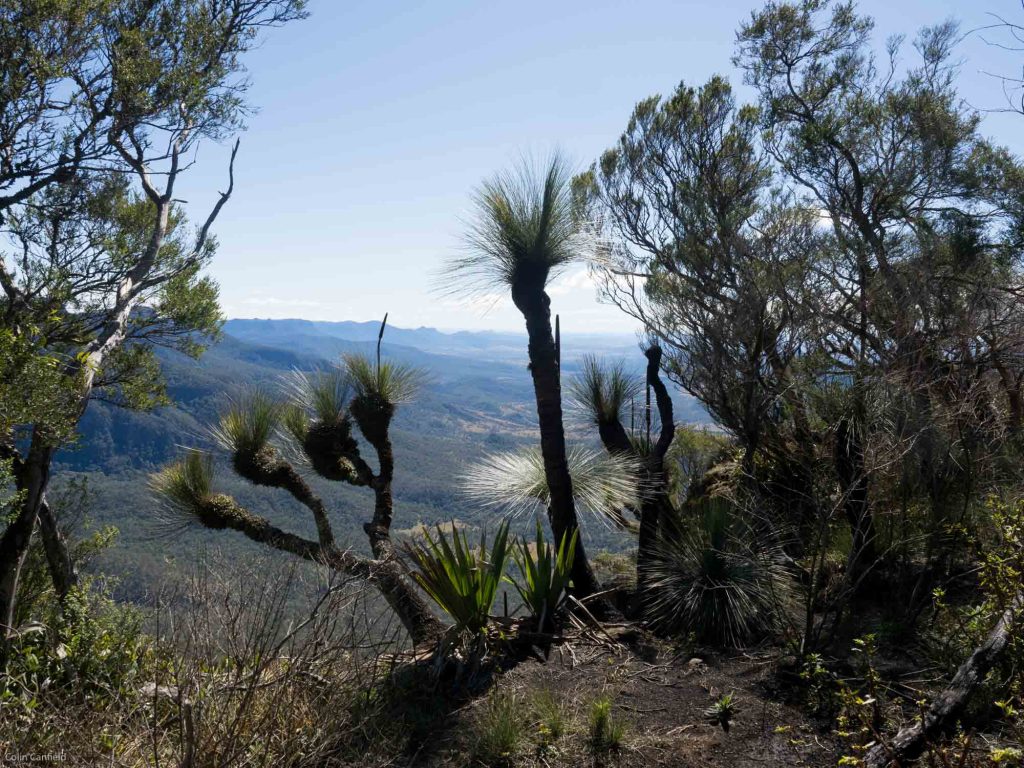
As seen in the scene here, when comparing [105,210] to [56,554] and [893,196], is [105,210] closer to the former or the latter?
[56,554]

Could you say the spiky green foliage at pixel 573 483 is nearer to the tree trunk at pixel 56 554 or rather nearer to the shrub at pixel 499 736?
the shrub at pixel 499 736

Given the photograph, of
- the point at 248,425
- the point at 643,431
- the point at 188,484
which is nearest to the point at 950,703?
the point at 248,425

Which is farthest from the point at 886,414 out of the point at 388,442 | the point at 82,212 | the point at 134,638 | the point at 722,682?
the point at 82,212

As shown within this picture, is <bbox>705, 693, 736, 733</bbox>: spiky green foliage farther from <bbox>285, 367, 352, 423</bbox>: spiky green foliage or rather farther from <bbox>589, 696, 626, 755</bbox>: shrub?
<bbox>285, 367, 352, 423</bbox>: spiky green foliage

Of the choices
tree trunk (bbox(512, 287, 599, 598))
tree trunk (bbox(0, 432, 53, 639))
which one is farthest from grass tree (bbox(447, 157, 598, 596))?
tree trunk (bbox(0, 432, 53, 639))

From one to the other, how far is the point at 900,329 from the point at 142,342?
26.2ft

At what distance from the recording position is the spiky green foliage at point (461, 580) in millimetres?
4945

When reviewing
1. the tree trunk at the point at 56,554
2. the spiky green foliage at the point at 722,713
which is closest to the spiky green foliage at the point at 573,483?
the spiky green foliage at the point at 722,713

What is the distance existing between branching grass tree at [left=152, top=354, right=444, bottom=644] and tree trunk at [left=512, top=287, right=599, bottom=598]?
1.54m

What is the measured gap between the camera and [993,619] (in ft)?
12.1

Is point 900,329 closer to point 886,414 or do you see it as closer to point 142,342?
point 886,414

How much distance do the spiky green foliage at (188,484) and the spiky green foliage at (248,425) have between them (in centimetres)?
25

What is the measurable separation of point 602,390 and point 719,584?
2.82 metres

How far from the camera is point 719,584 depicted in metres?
5.44
